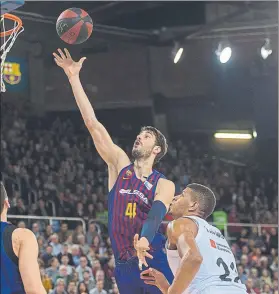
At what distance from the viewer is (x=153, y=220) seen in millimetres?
6168

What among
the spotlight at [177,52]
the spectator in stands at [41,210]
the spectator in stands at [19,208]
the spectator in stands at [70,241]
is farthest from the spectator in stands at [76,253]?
the spotlight at [177,52]

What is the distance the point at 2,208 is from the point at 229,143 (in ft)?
62.4

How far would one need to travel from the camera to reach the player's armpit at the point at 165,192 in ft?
21.2

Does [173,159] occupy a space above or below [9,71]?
below

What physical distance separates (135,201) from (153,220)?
48 cm

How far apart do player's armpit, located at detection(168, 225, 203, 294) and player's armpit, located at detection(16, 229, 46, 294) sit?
0.93 meters

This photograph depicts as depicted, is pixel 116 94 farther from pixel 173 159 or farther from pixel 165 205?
pixel 165 205

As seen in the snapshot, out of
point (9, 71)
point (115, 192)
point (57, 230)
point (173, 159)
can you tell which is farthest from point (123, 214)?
point (173, 159)

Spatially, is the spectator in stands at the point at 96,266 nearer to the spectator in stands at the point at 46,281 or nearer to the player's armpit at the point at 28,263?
the spectator in stands at the point at 46,281

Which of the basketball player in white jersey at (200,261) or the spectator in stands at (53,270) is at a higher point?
the spectator in stands at (53,270)

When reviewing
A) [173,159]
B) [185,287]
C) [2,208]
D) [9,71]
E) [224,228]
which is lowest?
[185,287]

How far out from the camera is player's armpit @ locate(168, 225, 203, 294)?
5.03 meters

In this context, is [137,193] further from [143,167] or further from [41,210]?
[41,210]

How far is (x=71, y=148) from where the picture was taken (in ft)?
71.5
